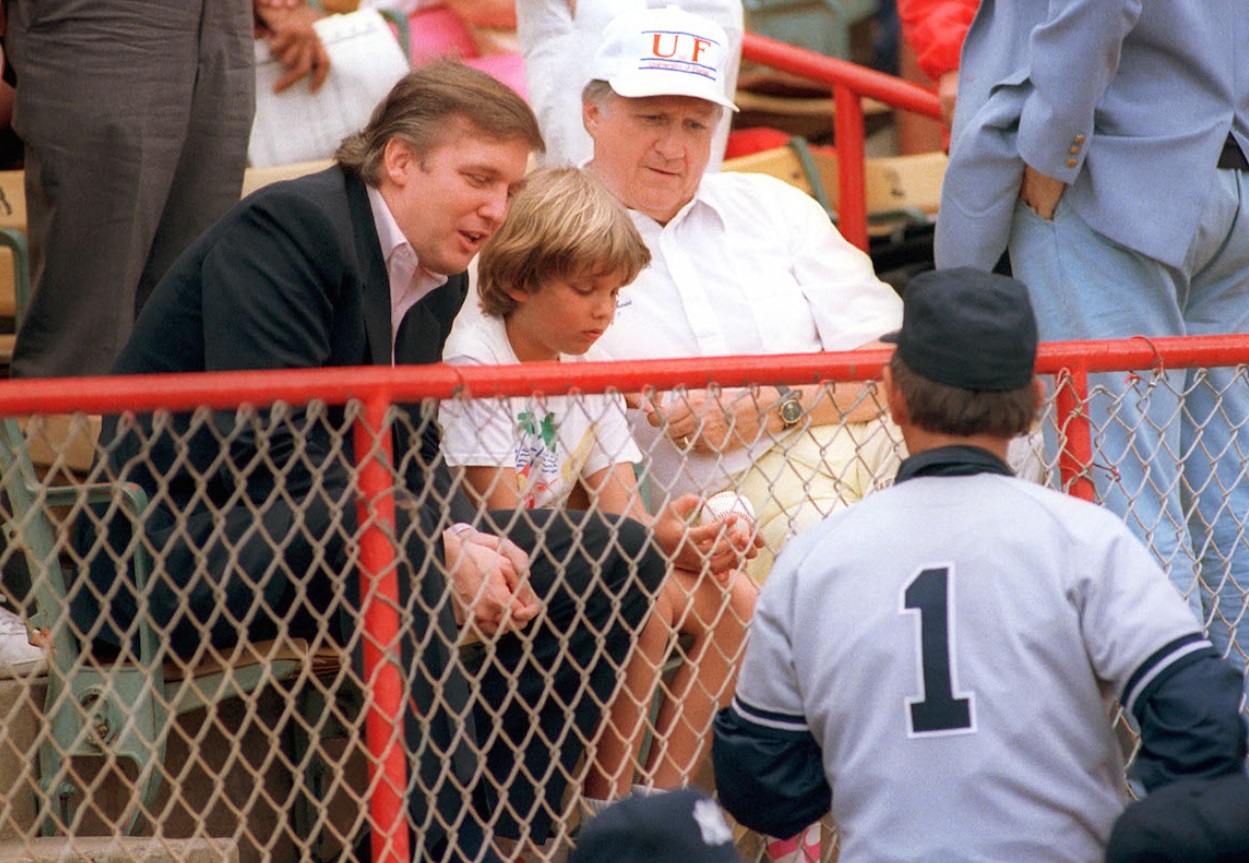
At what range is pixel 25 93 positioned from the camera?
3.79 meters

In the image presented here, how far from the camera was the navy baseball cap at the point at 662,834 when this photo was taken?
179cm

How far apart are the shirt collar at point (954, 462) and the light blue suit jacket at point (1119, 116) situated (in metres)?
1.17

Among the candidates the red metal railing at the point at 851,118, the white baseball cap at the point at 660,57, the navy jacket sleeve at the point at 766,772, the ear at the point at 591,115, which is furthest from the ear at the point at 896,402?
the red metal railing at the point at 851,118

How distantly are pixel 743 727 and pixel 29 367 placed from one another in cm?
220

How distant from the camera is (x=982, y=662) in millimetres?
2109

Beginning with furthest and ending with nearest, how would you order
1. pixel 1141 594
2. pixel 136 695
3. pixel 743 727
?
pixel 136 695, pixel 743 727, pixel 1141 594

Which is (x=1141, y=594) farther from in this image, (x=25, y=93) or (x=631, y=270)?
(x=25, y=93)

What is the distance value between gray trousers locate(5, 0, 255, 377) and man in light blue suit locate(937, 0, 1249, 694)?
182 centimetres

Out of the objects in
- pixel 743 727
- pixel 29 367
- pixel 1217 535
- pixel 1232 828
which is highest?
pixel 1232 828

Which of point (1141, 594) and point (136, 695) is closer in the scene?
point (1141, 594)

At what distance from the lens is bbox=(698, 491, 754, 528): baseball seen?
289cm

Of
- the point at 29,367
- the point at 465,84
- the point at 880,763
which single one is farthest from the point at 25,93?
the point at 880,763

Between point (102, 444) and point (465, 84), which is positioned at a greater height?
point (465, 84)

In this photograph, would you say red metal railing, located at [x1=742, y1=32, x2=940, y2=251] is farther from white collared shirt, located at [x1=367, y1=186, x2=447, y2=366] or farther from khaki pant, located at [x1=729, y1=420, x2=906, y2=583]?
white collared shirt, located at [x1=367, y1=186, x2=447, y2=366]
